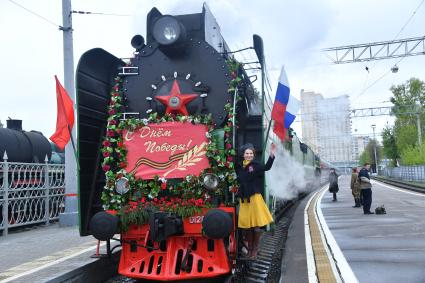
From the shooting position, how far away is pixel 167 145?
588cm

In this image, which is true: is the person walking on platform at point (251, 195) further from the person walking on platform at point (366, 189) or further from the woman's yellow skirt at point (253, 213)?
the person walking on platform at point (366, 189)

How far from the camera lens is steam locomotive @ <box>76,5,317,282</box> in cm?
546

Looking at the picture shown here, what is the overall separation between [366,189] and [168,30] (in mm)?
9967

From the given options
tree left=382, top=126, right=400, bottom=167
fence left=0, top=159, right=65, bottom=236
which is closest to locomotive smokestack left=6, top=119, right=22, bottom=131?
fence left=0, top=159, right=65, bottom=236

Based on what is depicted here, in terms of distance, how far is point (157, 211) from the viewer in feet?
17.9

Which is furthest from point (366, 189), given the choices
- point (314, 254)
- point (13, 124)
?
point (13, 124)

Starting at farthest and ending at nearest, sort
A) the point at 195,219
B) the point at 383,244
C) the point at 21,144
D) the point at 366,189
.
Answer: the point at 366,189
the point at 21,144
the point at 383,244
the point at 195,219

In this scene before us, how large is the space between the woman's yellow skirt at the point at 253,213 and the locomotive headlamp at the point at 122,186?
1.44 m

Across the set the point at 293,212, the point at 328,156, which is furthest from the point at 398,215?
the point at 328,156

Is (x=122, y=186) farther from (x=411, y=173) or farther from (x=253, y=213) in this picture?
(x=411, y=173)

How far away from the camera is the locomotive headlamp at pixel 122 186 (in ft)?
18.9

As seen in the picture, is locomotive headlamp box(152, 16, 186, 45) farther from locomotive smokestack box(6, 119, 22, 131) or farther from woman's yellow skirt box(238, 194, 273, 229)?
locomotive smokestack box(6, 119, 22, 131)

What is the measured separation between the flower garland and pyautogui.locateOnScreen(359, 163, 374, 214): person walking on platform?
29.8ft

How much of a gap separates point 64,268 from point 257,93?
3.82 m
